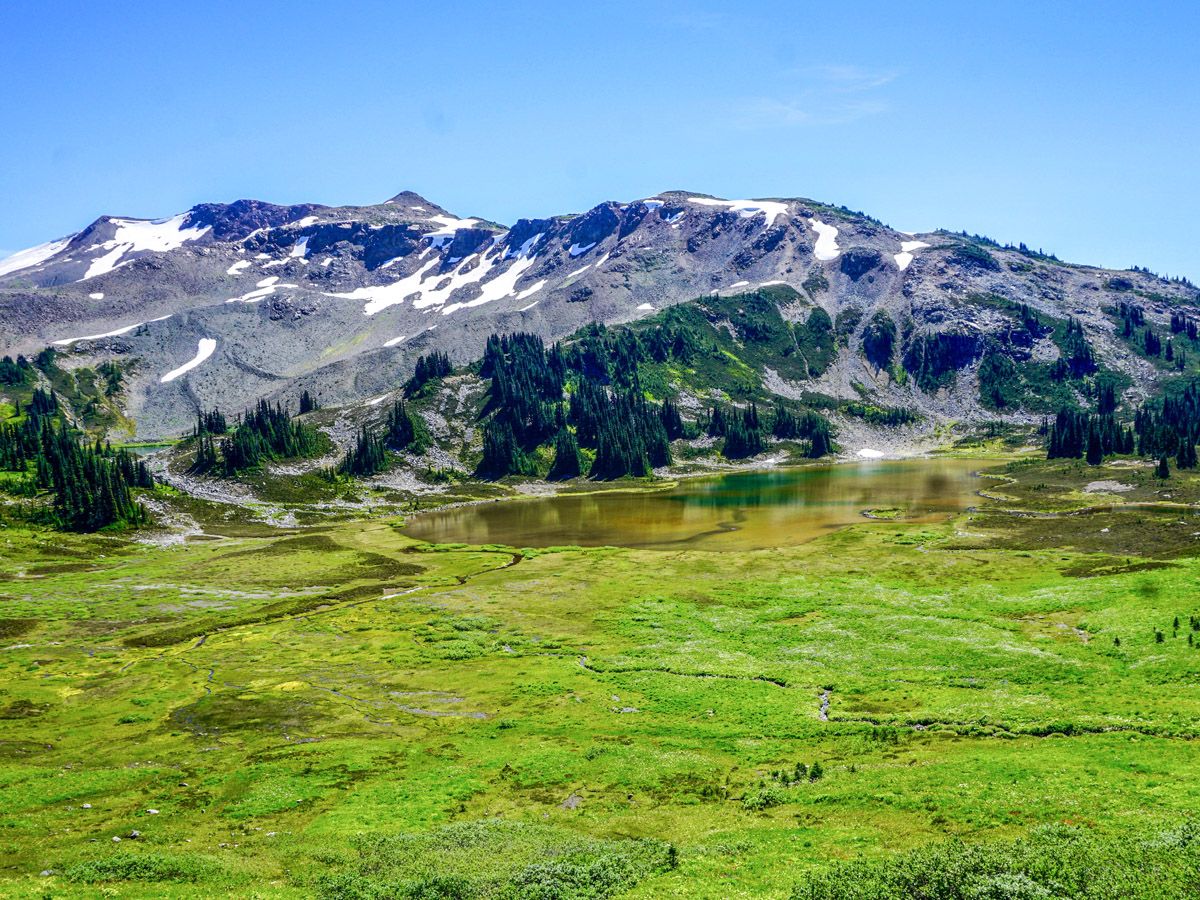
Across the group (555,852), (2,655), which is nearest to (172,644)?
(2,655)

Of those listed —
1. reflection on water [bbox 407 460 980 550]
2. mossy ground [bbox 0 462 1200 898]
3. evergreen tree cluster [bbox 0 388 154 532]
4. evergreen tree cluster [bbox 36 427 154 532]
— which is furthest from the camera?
evergreen tree cluster [bbox 0 388 154 532]

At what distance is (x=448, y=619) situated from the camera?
254ft

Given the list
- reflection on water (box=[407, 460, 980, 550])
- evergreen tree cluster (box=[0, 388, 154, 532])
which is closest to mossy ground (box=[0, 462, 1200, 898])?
reflection on water (box=[407, 460, 980, 550])

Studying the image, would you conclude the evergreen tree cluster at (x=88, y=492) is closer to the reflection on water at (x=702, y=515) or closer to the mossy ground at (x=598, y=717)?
the mossy ground at (x=598, y=717)

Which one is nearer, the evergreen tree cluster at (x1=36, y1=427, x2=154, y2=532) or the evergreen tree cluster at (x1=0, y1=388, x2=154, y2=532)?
the evergreen tree cluster at (x1=36, y1=427, x2=154, y2=532)

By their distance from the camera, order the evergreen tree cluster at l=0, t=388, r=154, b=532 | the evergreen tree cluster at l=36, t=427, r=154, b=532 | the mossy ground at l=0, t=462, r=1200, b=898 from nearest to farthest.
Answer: the mossy ground at l=0, t=462, r=1200, b=898
the evergreen tree cluster at l=36, t=427, r=154, b=532
the evergreen tree cluster at l=0, t=388, r=154, b=532

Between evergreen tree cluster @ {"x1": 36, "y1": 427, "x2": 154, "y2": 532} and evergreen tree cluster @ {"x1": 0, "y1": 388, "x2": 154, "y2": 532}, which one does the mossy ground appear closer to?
evergreen tree cluster @ {"x1": 36, "y1": 427, "x2": 154, "y2": 532}

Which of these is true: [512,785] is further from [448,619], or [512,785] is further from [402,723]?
[448,619]

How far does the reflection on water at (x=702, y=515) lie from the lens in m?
128

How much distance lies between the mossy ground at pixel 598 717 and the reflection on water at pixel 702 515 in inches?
1119

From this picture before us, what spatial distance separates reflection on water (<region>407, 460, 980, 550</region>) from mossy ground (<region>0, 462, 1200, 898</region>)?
28.4m

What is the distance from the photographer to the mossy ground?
2909 cm

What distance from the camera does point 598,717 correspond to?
48.0 metres

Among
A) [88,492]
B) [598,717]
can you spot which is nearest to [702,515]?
[598,717]
